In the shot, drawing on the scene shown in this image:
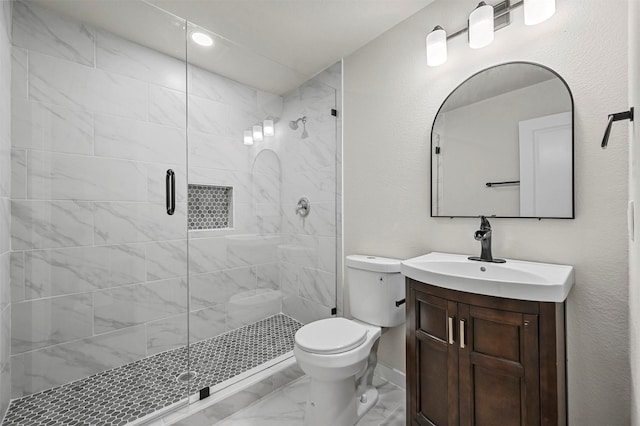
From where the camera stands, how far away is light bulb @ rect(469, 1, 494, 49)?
1.34 metres

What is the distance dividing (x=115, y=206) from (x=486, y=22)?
2.46m

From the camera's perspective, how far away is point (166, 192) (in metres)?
2.11

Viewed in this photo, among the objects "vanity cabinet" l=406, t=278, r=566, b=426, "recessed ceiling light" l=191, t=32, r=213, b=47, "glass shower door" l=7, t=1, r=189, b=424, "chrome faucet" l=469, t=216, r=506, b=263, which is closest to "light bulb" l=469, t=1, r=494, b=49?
"chrome faucet" l=469, t=216, r=506, b=263

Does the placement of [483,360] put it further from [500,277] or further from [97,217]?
[97,217]

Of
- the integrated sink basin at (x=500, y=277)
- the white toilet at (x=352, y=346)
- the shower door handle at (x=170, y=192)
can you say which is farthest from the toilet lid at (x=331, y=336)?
the shower door handle at (x=170, y=192)

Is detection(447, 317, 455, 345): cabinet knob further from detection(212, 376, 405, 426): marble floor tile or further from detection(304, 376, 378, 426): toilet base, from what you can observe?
detection(212, 376, 405, 426): marble floor tile

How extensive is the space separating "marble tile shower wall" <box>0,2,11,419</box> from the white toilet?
5.18 ft

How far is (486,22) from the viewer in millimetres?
1352

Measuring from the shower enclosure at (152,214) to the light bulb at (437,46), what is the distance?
90 cm

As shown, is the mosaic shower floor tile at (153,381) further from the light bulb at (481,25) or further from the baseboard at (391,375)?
the light bulb at (481,25)

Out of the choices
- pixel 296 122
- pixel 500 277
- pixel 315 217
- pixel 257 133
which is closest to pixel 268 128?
pixel 257 133

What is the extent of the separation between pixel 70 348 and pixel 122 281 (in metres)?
0.47

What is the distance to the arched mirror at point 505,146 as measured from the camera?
4.18 feet

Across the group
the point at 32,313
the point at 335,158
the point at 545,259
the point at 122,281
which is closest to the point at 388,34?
the point at 335,158
